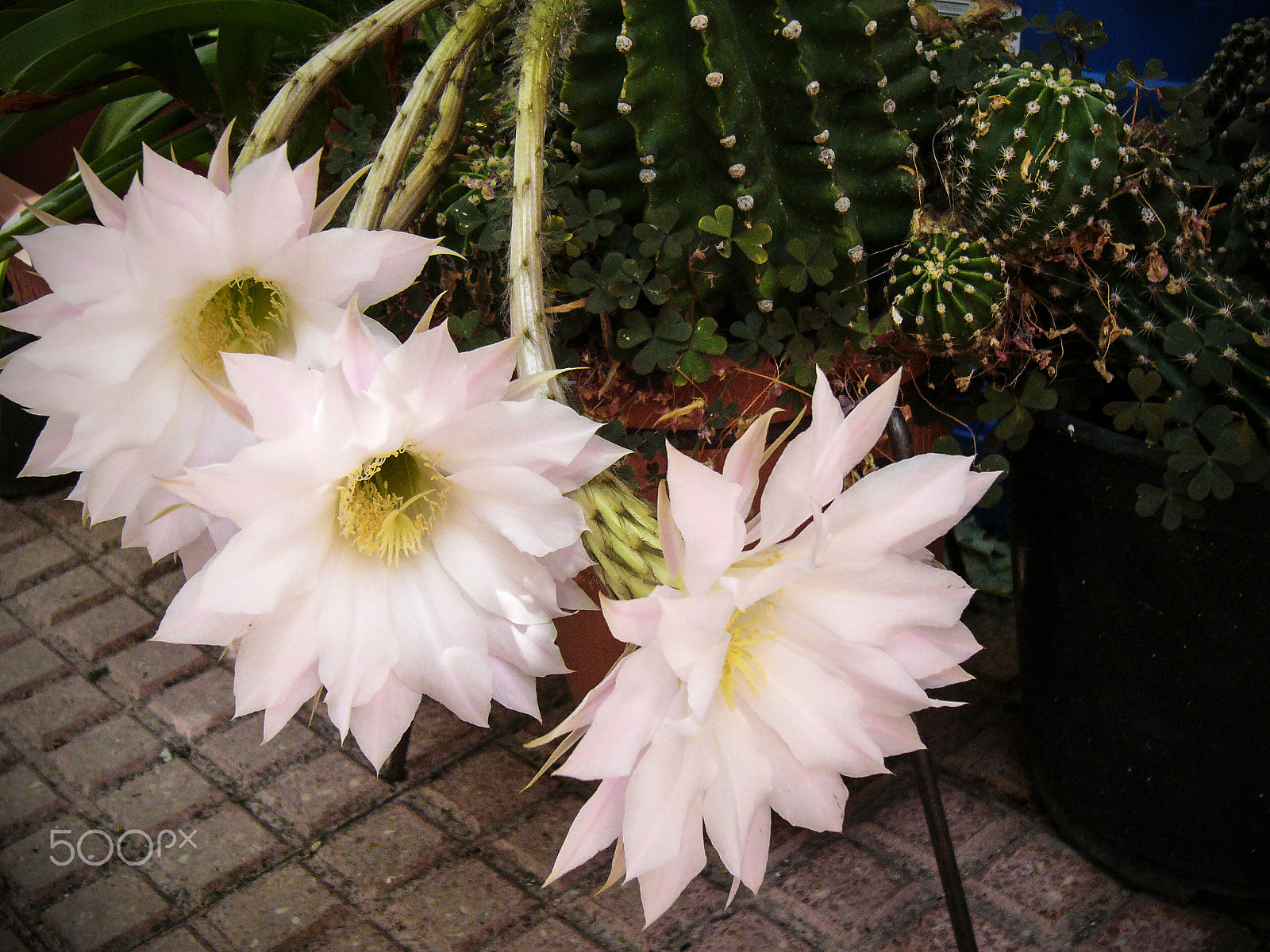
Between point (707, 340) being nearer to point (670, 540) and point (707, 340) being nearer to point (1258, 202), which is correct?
point (670, 540)

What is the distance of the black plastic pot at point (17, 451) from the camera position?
7.26ft

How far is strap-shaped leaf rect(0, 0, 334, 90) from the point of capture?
86 centimetres

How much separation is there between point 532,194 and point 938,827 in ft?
2.16

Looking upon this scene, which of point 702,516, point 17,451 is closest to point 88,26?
point 702,516

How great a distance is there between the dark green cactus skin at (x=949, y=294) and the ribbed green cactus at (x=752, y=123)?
0.06m

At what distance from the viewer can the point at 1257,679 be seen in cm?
102

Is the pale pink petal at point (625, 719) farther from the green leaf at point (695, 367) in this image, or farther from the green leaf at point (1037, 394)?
the green leaf at point (1037, 394)

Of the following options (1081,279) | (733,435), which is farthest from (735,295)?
(1081,279)

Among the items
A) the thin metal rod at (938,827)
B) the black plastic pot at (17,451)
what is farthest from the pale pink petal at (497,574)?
the black plastic pot at (17,451)

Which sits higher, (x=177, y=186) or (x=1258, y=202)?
(x=177, y=186)

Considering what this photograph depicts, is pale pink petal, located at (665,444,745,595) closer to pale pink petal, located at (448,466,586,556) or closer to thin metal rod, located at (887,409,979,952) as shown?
pale pink petal, located at (448,466,586,556)

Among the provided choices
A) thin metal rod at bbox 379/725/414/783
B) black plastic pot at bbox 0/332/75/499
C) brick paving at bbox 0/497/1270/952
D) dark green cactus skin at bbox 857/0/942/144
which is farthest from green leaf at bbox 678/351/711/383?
black plastic pot at bbox 0/332/75/499

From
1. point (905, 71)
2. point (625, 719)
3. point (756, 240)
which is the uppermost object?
point (905, 71)

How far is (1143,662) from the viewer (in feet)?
3.55
